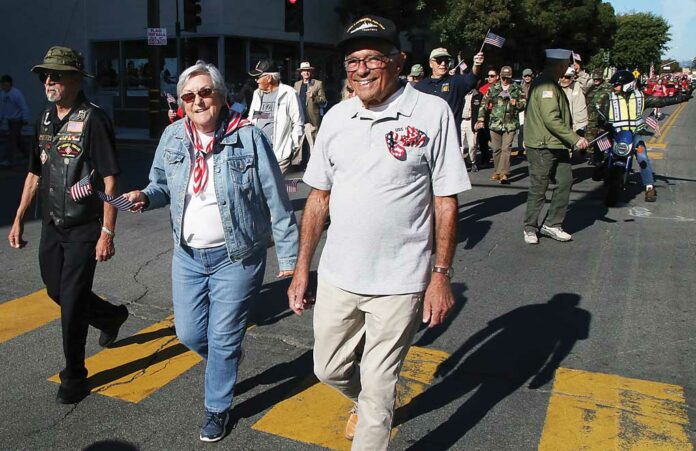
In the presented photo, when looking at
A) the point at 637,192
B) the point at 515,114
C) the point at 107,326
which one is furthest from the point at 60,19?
the point at 107,326

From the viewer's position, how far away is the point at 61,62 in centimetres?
386

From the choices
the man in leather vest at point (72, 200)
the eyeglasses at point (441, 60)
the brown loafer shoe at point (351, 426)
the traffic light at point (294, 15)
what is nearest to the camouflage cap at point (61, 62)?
the man in leather vest at point (72, 200)

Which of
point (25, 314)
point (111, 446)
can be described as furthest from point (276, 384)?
point (25, 314)

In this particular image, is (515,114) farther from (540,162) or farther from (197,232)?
(197,232)

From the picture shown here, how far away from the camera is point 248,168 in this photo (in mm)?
3414

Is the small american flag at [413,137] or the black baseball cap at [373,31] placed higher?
the black baseball cap at [373,31]

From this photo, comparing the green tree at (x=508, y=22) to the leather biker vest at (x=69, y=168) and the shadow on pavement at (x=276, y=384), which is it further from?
the leather biker vest at (x=69, y=168)

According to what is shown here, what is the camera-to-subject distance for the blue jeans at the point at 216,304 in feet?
11.2

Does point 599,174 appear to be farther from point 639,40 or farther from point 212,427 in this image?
point 639,40

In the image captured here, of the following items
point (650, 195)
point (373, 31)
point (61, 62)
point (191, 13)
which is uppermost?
point (191, 13)

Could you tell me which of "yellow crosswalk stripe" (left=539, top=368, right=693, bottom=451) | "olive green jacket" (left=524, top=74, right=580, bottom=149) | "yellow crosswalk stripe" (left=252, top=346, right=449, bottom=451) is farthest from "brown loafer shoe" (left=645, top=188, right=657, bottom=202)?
"yellow crosswalk stripe" (left=252, top=346, right=449, bottom=451)

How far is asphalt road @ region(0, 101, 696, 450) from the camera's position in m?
3.61

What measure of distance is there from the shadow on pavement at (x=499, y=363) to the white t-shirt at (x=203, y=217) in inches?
53.8

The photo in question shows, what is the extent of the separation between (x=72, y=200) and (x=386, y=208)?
201 cm
